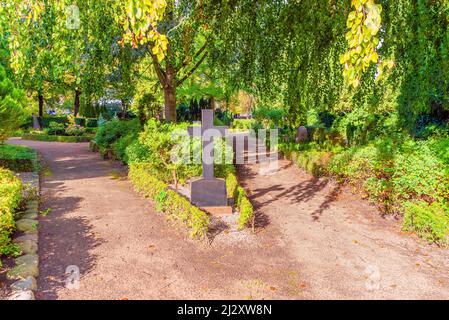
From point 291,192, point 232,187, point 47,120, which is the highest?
point 47,120

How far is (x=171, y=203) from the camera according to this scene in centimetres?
744

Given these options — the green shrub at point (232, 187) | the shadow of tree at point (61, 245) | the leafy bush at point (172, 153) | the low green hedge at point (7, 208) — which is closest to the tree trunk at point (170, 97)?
the leafy bush at point (172, 153)

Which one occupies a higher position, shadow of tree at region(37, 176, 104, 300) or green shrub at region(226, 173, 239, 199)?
green shrub at region(226, 173, 239, 199)

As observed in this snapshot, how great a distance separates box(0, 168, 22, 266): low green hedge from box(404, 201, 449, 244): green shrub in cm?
655

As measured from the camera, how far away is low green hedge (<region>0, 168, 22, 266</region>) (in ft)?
16.8

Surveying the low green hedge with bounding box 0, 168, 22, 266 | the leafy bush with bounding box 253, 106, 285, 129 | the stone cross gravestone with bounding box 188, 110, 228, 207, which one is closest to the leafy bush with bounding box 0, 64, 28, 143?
the low green hedge with bounding box 0, 168, 22, 266

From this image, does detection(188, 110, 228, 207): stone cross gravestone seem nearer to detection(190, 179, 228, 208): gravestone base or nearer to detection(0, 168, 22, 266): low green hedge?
detection(190, 179, 228, 208): gravestone base

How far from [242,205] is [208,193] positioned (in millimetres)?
900

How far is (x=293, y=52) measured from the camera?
930 cm

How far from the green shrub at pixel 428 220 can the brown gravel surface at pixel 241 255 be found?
0.22 metres

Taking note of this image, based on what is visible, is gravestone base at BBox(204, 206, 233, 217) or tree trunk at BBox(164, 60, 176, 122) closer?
gravestone base at BBox(204, 206, 233, 217)

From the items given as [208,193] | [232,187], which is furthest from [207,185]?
[232,187]

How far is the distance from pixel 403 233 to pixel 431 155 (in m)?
1.55

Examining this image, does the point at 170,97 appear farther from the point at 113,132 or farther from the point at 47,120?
the point at 47,120
